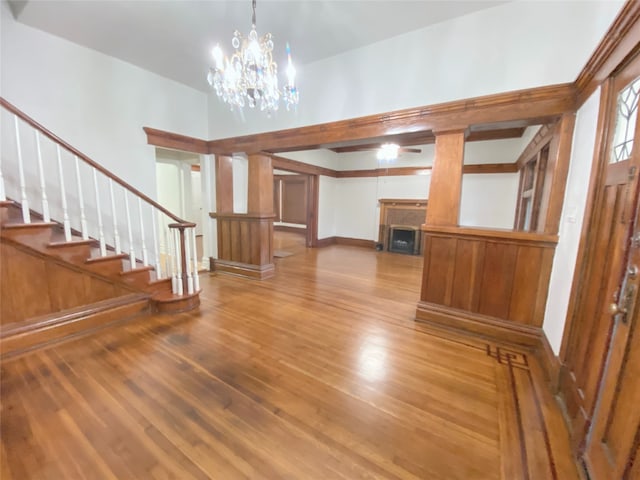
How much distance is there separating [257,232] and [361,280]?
6.36ft

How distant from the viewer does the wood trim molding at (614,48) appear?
132 centimetres

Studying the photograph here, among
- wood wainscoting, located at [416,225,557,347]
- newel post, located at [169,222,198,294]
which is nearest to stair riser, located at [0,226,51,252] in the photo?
newel post, located at [169,222,198,294]

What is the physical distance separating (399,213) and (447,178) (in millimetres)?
4115

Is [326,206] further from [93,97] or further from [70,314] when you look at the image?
[70,314]

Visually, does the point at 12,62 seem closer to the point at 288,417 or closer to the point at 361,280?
the point at 288,417

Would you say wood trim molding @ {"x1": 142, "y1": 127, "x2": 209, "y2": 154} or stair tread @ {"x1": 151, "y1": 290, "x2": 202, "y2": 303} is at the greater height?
wood trim molding @ {"x1": 142, "y1": 127, "x2": 209, "y2": 154}

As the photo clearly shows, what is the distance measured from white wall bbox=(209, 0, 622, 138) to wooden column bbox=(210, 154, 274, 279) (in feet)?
3.64

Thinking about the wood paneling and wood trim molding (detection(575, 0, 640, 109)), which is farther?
the wood paneling

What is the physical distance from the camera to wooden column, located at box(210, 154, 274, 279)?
4285 mm

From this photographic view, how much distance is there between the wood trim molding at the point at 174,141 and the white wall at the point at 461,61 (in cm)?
189

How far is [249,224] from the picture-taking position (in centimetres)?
439

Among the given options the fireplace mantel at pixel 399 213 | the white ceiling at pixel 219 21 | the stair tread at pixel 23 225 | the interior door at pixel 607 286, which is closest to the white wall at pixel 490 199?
the fireplace mantel at pixel 399 213

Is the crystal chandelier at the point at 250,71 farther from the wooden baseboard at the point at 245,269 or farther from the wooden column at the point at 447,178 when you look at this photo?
the wooden baseboard at the point at 245,269

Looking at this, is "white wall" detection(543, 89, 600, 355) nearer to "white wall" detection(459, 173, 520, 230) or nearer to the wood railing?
"white wall" detection(459, 173, 520, 230)
